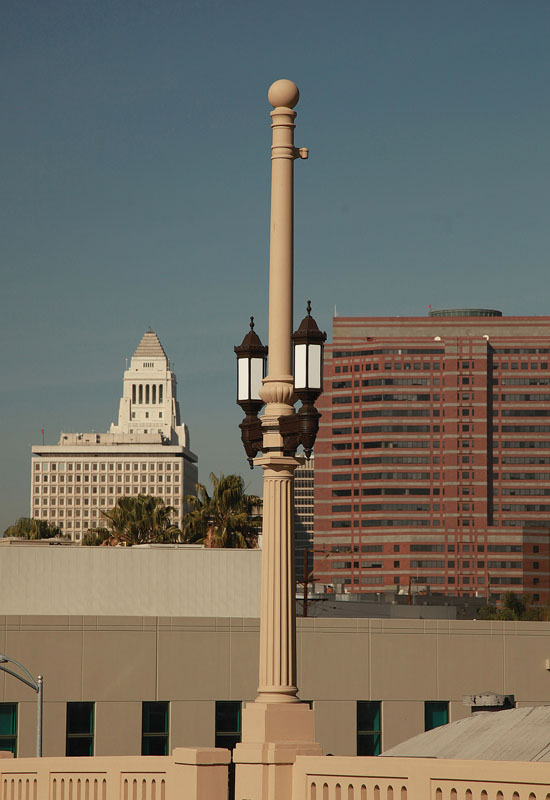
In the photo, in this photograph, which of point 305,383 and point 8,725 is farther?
point 8,725

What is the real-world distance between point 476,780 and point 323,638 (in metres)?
38.9

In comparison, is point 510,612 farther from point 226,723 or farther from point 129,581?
point 226,723

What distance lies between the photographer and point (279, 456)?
15445 mm

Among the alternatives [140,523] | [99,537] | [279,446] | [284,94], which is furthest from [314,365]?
[99,537]

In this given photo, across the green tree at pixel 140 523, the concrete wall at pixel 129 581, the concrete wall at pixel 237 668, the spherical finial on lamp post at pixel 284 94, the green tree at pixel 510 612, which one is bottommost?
the green tree at pixel 510 612

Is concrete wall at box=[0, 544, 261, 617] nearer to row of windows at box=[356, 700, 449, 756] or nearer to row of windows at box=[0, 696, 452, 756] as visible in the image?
row of windows at box=[0, 696, 452, 756]

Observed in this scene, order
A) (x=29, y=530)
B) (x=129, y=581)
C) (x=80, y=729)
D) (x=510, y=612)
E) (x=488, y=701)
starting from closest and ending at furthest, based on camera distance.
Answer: (x=488, y=701)
(x=80, y=729)
(x=129, y=581)
(x=29, y=530)
(x=510, y=612)

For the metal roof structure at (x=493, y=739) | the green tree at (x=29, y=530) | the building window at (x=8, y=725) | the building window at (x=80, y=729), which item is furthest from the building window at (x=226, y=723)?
the green tree at (x=29, y=530)

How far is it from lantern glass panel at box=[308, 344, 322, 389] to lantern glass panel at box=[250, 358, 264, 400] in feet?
3.21

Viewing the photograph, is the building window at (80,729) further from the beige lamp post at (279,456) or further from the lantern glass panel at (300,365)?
the lantern glass panel at (300,365)

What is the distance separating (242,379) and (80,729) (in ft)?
111

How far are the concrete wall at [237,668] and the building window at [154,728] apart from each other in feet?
1.17

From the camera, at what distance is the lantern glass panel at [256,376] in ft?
53.3

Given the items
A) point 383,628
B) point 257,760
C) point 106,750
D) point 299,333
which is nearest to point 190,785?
point 257,760
